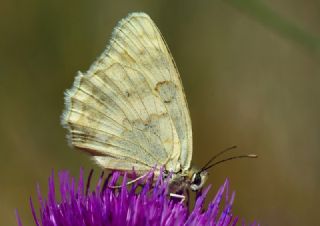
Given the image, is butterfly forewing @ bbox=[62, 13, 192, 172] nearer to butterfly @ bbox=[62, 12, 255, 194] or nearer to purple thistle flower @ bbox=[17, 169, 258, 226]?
butterfly @ bbox=[62, 12, 255, 194]

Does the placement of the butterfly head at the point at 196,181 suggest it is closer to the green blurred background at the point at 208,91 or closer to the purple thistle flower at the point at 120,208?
the purple thistle flower at the point at 120,208

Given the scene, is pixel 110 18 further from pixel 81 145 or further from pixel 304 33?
pixel 81 145

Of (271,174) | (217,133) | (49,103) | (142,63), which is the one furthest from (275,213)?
(142,63)

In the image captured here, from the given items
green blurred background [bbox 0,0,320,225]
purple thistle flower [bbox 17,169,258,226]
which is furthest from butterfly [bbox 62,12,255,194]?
green blurred background [bbox 0,0,320,225]

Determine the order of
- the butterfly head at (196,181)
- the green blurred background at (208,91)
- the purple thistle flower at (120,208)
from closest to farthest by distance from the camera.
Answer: the purple thistle flower at (120,208), the butterfly head at (196,181), the green blurred background at (208,91)

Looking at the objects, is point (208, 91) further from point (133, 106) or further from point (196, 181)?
point (196, 181)

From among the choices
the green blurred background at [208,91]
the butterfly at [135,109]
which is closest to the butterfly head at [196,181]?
the butterfly at [135,109]

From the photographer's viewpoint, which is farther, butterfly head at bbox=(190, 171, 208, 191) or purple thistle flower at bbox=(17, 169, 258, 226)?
butterfly head at bbox=(190, 171, 208, 191)
